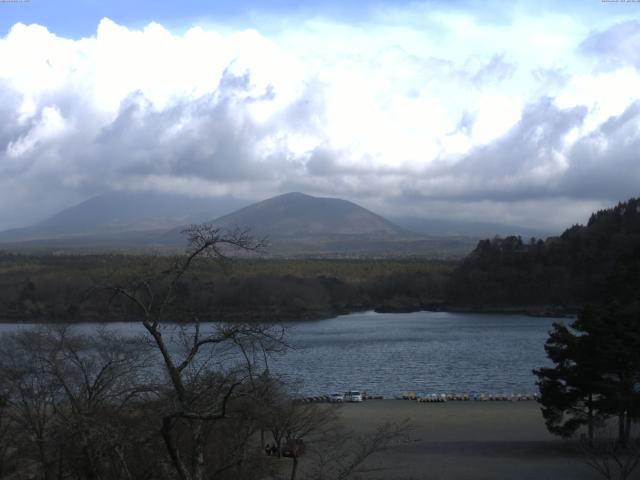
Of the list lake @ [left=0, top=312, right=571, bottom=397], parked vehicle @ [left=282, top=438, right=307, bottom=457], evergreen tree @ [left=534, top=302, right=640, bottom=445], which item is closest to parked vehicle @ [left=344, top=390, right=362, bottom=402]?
lake @ [left=0, top=312, right=571, bottom=397]

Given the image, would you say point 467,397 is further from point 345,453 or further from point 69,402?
point 69,402

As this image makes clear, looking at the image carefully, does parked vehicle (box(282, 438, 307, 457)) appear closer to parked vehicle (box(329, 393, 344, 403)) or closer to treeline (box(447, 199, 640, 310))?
parked vehicle (box(329, 393, 344, 403))

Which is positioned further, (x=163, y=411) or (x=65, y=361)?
(x=65, y=361)

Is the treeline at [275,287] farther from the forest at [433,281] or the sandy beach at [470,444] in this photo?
the sandy beach at [470,444]

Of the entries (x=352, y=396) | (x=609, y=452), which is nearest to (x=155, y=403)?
(x=609, y=452)

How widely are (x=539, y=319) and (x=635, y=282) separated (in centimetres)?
3201

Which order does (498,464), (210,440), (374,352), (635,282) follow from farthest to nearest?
(374,352) < (635,282) < (498,464) < (210,440)

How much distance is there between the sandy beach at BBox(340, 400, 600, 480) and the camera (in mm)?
16500

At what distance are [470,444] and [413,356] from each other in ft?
68.0

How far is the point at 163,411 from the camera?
6.23m

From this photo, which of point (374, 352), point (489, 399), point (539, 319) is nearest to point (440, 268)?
point (539, 319)

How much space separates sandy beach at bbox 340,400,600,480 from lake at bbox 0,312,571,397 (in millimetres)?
3008

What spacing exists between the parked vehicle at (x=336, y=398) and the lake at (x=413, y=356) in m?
0.88

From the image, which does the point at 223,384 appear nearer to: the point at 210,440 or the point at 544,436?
the point at 210,440
